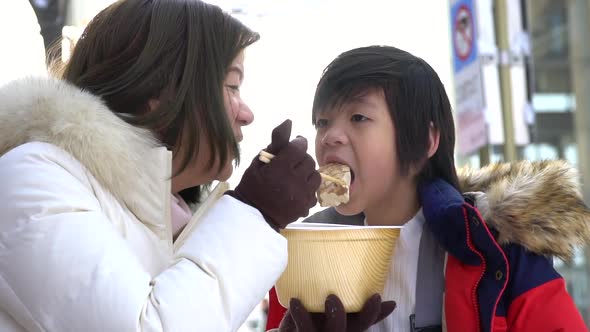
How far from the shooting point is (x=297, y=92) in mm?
3898

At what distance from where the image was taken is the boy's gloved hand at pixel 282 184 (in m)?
1.61

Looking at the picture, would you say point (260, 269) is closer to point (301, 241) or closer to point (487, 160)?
point (301, 241)

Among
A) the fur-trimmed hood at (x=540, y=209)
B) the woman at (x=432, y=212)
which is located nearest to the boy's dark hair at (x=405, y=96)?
the woman at (x=432, y=212)

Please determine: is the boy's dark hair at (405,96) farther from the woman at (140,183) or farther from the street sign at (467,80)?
the street sign at (467,80)

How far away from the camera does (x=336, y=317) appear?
1808 mm

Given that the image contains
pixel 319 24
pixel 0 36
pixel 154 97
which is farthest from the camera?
pixel 319 24

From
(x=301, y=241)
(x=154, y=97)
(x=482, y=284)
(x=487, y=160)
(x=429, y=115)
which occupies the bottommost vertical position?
(x=487, y=160)

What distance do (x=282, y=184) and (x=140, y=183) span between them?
313 mm

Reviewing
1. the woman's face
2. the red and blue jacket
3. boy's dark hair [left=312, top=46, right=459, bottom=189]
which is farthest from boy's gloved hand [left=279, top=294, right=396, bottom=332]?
boy's dark hair [left=312, top=46, right=459, bottom=189]

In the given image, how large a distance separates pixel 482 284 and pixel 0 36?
2026 mm

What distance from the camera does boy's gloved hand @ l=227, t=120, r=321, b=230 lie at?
63.4 inches

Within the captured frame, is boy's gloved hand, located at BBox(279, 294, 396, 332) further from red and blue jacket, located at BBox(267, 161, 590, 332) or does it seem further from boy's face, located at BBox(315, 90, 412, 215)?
boy's face, located at BBox(315, 90, 412, 215)

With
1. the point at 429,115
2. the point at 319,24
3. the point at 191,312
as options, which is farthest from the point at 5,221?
the point at 319,24

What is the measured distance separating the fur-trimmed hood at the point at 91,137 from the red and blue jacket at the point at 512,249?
0.81 meters
